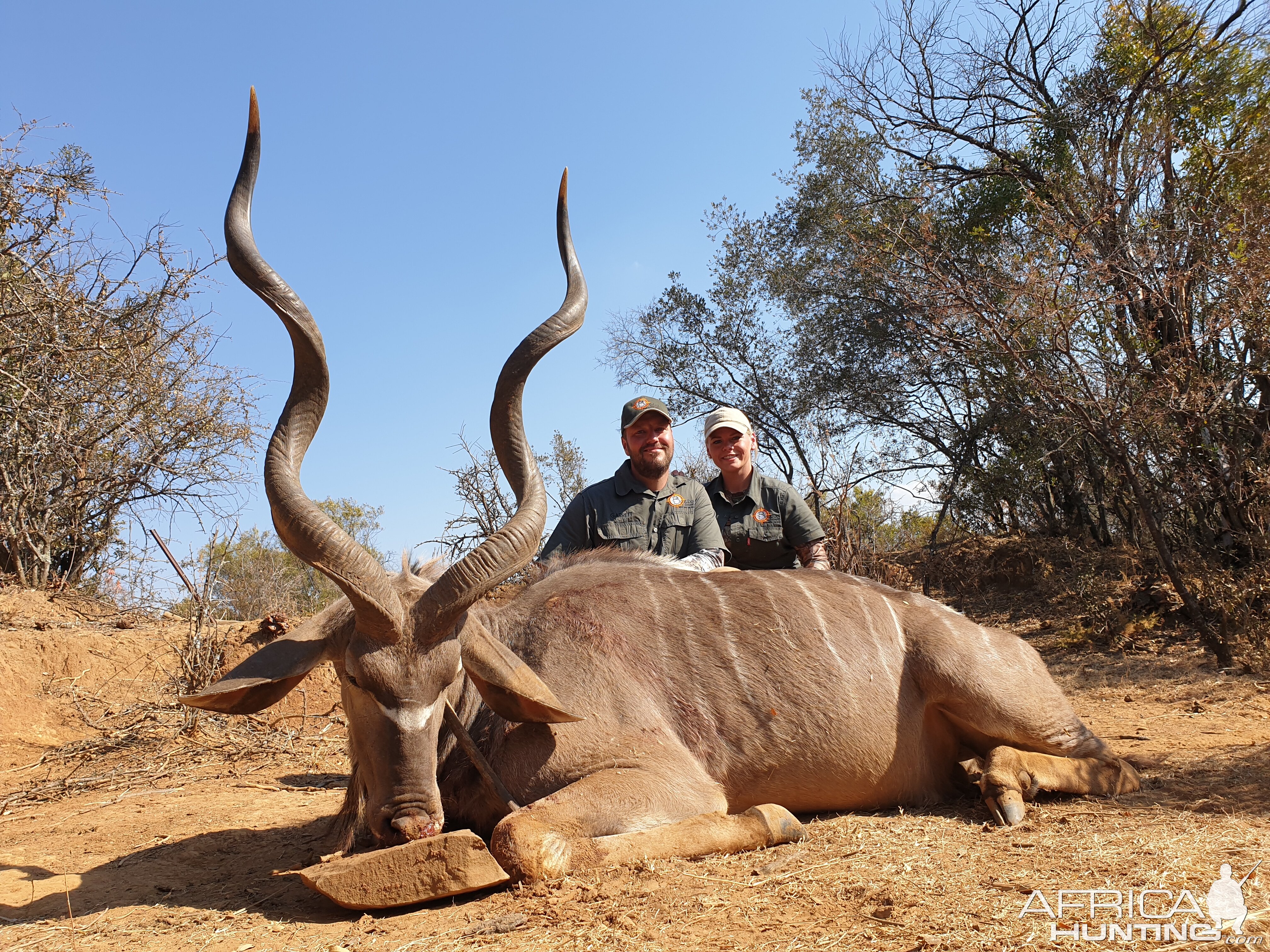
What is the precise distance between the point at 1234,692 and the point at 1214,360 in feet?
8.43

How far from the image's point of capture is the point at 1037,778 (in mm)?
3629

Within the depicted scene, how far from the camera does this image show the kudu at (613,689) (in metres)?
3.04

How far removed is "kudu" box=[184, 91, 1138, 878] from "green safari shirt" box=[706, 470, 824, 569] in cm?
168

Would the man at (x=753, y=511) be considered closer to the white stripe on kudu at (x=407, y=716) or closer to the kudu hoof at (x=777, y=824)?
the kudu hoof at (x=777, y=824)

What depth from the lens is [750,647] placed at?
380 cm

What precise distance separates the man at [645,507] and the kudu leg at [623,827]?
2.29 metres

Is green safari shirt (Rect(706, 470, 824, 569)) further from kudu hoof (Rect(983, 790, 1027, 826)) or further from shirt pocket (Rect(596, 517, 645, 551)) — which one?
kudu hoof (Rect(983, 790, 1027, 826))

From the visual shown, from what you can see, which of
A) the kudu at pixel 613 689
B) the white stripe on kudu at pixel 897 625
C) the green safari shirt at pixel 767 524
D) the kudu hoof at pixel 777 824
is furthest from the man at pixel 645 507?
the kudu hoof at pixel 777 824

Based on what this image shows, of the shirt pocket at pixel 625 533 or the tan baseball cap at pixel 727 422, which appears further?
the tan baseball cap at pixel 727 422

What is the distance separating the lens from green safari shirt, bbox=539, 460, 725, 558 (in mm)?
5574
